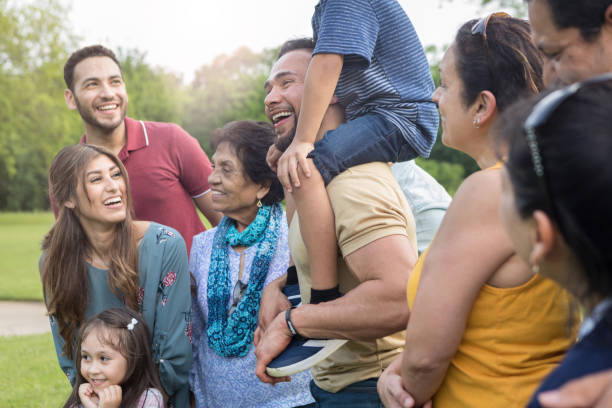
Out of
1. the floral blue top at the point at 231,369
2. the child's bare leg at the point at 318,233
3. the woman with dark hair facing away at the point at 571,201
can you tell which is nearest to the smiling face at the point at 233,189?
the floral blue top at the point at 231,369

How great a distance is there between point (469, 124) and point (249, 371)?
1.80m

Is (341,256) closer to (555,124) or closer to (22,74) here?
(555,124)

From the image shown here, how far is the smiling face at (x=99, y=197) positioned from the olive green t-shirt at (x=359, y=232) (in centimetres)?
150

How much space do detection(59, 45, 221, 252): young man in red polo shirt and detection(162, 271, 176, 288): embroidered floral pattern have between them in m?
0.94

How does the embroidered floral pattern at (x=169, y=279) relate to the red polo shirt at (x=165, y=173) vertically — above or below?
below

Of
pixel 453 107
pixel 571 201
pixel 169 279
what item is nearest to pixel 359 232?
pixel 453 107

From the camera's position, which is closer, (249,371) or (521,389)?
(521,389)

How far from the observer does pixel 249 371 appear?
2.94 metres

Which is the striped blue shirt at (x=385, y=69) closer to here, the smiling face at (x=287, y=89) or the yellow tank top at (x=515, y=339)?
the smiling face at (x=287, y=89)

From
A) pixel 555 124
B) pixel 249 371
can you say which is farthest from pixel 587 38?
pixel 249 371

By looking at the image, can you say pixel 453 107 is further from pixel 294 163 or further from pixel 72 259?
pixel 72 259

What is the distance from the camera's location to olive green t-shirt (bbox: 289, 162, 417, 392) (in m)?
1.88

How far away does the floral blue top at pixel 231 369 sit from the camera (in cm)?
290

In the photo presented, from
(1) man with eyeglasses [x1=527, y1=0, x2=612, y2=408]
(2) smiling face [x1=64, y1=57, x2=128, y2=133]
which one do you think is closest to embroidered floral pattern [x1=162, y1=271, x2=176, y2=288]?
(2) smiling face [x1=64, y1=57, x2=128, y2=133]
